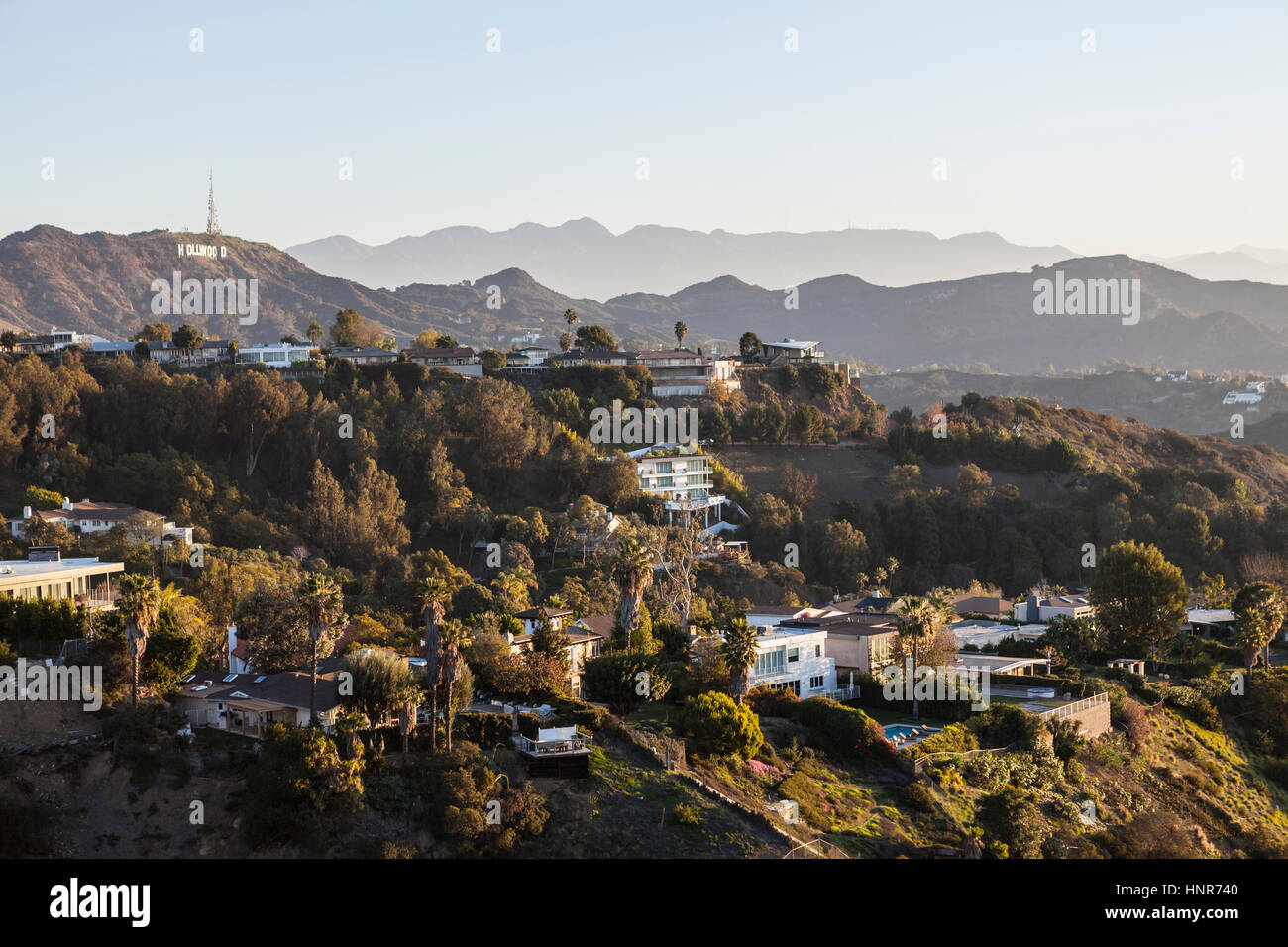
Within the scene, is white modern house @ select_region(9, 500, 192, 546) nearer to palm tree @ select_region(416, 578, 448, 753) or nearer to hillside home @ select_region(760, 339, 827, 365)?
palm tree @ select_region(416, 578, 448, 753)

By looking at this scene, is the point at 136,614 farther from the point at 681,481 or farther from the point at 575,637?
the point at 681,481

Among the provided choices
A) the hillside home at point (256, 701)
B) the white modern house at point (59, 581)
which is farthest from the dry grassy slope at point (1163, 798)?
the white modern house at point (59, 581)

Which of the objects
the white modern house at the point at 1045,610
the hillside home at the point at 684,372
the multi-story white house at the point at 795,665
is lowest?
the white modern house at the point at 1045,610

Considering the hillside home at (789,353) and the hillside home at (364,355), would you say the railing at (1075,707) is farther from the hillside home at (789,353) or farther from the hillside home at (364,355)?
the hillside home at (789,353)

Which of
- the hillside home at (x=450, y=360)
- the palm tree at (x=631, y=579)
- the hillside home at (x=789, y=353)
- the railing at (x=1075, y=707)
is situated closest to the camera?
the railing at (x=1075, y=707)
